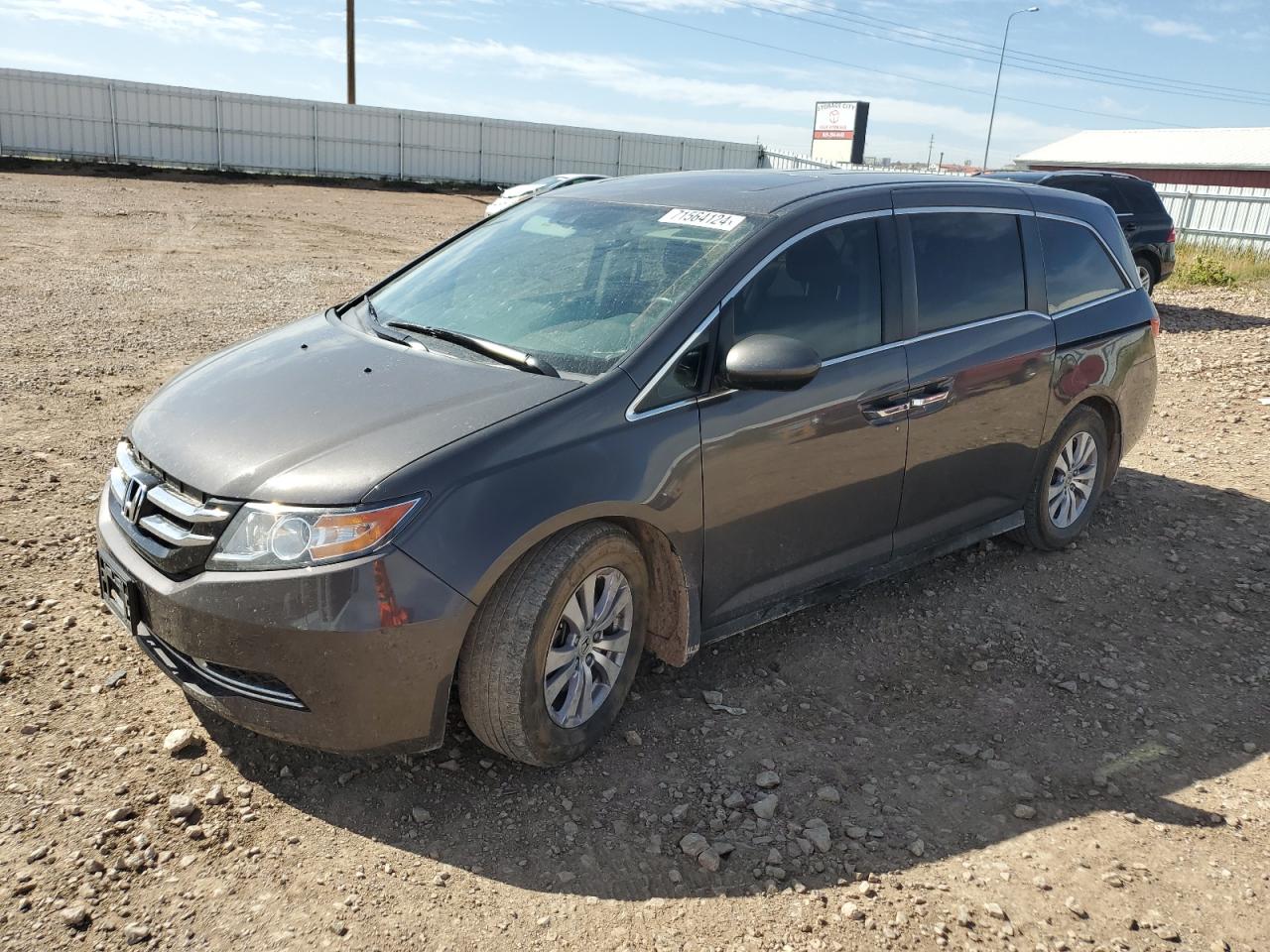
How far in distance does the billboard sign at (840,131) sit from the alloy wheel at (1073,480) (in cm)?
4464

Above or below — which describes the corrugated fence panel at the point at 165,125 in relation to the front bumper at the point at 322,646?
above

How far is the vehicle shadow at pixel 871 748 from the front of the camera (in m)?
2.99

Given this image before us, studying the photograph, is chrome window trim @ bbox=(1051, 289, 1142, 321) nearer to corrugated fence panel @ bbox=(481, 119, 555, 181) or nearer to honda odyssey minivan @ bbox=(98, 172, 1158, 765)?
honda odyssey minivan @ bbox=(98, 172, 1158, 765)

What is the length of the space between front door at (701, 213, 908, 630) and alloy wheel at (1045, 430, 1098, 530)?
4.79 ft

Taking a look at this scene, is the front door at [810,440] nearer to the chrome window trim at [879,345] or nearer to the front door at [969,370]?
the chrome window trim at [879,345]

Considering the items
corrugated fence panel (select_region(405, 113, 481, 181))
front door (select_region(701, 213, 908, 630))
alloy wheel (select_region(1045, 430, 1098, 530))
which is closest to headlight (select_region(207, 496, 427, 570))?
front door (select_region(701, 213, 908, 630))

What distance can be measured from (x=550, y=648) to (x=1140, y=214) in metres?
13.2

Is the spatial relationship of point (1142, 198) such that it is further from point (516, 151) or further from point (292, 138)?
point (292, 138)

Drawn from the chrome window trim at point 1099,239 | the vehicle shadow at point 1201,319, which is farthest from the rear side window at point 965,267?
the vehicle shadow at point 1201,319

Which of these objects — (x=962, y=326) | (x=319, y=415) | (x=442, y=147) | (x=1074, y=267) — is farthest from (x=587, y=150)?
(x=319, y=415)

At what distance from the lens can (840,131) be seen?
165 feet

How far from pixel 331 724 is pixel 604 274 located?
1.88 m

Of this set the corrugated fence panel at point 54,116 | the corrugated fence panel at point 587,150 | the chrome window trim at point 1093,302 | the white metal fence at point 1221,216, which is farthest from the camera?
the corrugated fence panel at point 587,150

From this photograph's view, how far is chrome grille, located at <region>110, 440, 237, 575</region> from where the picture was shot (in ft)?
9.26
